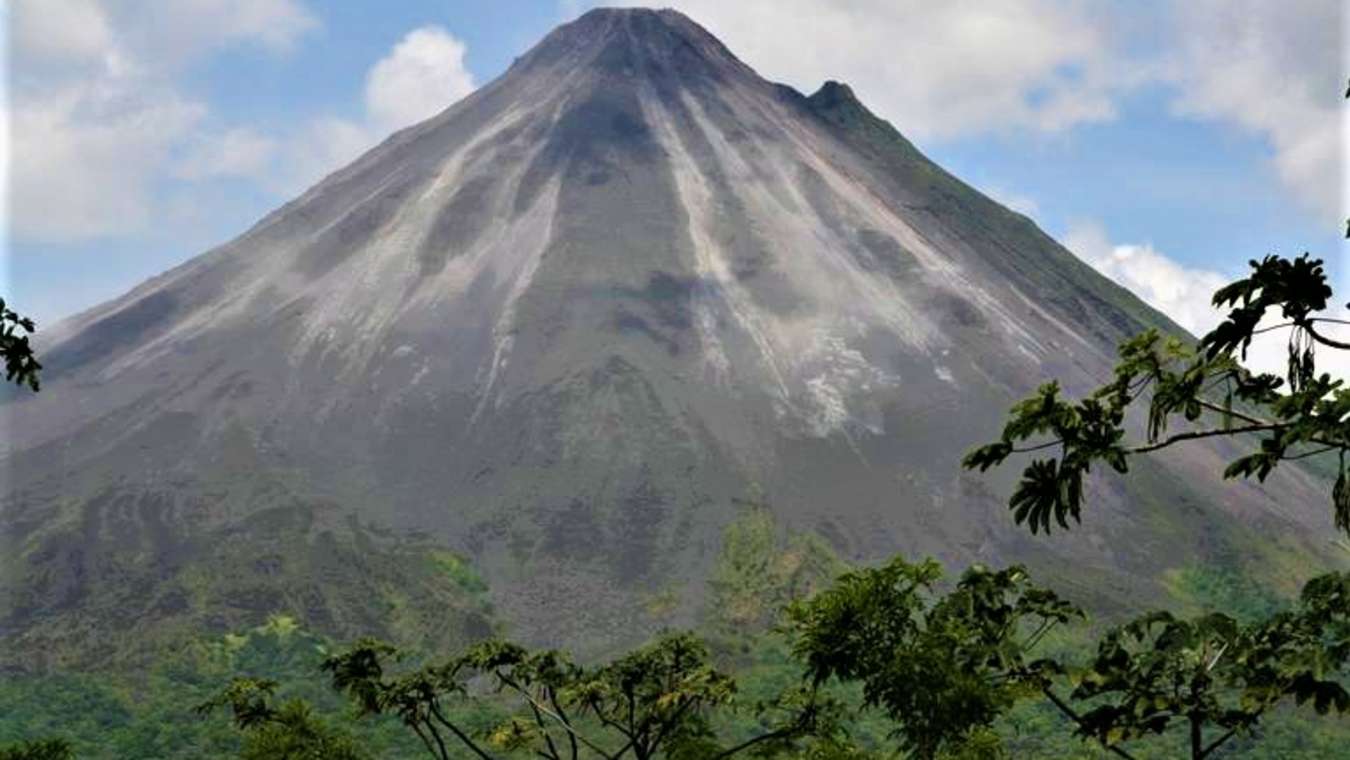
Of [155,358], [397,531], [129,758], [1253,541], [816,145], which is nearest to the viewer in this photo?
[129,758]

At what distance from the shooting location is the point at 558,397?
95375 millimetres

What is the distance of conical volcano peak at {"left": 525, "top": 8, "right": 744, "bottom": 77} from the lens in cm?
15045

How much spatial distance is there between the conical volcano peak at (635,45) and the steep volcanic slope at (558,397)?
16.5 m

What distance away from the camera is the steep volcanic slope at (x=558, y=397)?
79.8 meters

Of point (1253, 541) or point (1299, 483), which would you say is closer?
point (1253, 541)

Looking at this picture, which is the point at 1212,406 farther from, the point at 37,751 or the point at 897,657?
the point at 37,751

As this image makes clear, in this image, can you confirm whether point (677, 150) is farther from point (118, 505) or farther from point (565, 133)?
point (118, 505)

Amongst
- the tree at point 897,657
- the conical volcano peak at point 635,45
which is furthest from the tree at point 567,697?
the conical volcano peak at point 635,45

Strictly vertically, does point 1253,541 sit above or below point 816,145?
below

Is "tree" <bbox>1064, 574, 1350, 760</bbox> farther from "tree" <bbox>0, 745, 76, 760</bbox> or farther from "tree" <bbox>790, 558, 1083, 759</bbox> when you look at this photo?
"tree" <bbox>0, 745, 76, 760</bbox>

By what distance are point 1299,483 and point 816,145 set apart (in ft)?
206

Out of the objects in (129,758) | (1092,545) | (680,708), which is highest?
(680,708)

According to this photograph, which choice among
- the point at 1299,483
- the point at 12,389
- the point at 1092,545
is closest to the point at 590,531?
the point at 1092,545

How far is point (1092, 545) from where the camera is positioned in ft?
283
